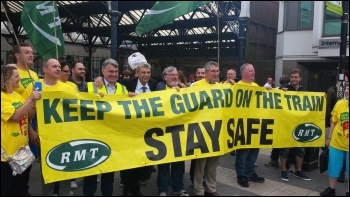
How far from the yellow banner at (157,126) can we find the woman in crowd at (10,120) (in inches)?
8.2

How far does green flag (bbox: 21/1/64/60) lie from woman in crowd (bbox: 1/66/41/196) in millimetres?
2581

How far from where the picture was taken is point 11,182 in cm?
348

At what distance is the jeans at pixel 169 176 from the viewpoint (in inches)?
163

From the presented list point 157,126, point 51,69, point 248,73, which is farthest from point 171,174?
point 51,69

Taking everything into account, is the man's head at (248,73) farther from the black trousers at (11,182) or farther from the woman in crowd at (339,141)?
the black trousers at (11,182)

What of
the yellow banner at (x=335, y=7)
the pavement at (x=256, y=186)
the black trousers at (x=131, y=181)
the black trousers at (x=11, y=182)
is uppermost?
the yellow banner at (x=335, y=7)

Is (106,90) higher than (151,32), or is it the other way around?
(151,32)

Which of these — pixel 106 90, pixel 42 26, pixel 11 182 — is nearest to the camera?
pixel 11 182

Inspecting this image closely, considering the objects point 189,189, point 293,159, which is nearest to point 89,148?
point 189,189

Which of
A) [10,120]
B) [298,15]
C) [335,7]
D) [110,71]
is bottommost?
[10,120]

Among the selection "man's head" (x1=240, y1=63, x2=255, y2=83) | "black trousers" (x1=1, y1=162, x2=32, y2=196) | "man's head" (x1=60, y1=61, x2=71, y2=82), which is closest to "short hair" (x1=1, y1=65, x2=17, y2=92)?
"black trousers" (x1=1, y1=162, x2=32, y2=196)

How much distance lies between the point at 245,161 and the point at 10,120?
3.14 m

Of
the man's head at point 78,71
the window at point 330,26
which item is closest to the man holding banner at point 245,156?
the man's head at point 78,71

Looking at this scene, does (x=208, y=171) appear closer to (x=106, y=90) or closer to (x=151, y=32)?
(x=106, y=90)
